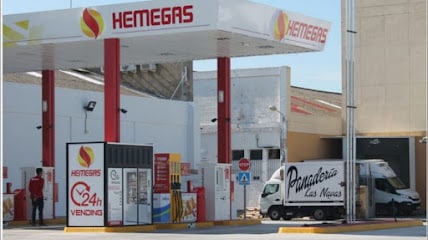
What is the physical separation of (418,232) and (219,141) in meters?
7.64

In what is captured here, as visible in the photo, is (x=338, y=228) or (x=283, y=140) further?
(x=283, y=140)

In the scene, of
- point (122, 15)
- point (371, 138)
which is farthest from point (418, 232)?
point (371, 138)

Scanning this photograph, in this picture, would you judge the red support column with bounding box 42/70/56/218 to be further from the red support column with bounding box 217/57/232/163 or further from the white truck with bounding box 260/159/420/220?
the white truck with bounding box 260/159/420/220

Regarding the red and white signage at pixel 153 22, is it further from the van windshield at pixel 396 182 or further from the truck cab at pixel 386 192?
the van windshield at pixel 396 182

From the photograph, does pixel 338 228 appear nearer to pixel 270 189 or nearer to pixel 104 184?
pixel 104 184

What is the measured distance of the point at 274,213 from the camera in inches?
1587

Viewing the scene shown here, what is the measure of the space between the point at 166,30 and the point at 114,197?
15.4ft

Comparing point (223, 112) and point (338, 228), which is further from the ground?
point (223, 112)

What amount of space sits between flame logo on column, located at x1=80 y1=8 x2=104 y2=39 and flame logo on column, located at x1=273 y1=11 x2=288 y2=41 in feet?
15.9

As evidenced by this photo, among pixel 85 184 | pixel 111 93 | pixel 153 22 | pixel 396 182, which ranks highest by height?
pixel 153 22

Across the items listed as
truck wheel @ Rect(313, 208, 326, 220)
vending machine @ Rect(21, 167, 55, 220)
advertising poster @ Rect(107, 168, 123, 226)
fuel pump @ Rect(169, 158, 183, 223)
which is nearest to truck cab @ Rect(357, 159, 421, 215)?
truck wheel @ Rect(313, 208, 326, 220)

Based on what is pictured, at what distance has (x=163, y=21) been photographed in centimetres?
2552

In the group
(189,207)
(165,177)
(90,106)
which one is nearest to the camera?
(165,177)

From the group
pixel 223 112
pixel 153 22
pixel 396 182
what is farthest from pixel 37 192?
pixel 396 182
